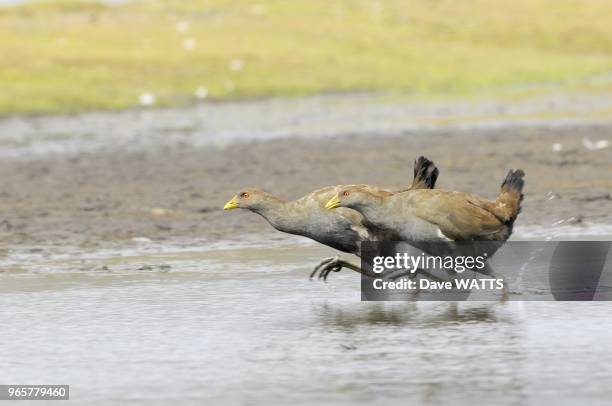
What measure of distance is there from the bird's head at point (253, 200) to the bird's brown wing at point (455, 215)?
1.59m

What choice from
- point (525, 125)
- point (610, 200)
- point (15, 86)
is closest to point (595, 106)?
point (525, 125)

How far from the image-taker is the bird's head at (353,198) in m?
11.3

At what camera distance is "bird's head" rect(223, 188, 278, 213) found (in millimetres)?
12430

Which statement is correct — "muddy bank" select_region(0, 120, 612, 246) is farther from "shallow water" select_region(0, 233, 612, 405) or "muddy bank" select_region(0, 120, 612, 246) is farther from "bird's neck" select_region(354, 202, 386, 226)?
"bird's neck" select_region(354, 202, 386, 226)

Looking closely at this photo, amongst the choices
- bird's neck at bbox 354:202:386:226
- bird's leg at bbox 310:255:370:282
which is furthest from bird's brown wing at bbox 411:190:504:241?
bird's leg at bbox 310:255:370:282

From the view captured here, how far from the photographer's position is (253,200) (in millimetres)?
12555

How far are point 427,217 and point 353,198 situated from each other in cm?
62

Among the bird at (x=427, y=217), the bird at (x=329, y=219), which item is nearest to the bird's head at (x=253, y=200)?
the bird at (x=329, y=219)

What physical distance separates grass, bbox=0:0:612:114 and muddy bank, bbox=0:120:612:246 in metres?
12.8

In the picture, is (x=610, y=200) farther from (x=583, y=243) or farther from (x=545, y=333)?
(x=545, y=333)

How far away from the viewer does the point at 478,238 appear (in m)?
11.6

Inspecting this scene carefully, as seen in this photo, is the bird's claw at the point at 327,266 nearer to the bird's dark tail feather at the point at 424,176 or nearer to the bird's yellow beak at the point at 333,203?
the bird's yellow beak at the point at 333,203

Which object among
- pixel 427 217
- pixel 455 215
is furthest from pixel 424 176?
pixel 427 217

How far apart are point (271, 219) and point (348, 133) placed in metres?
18.7
